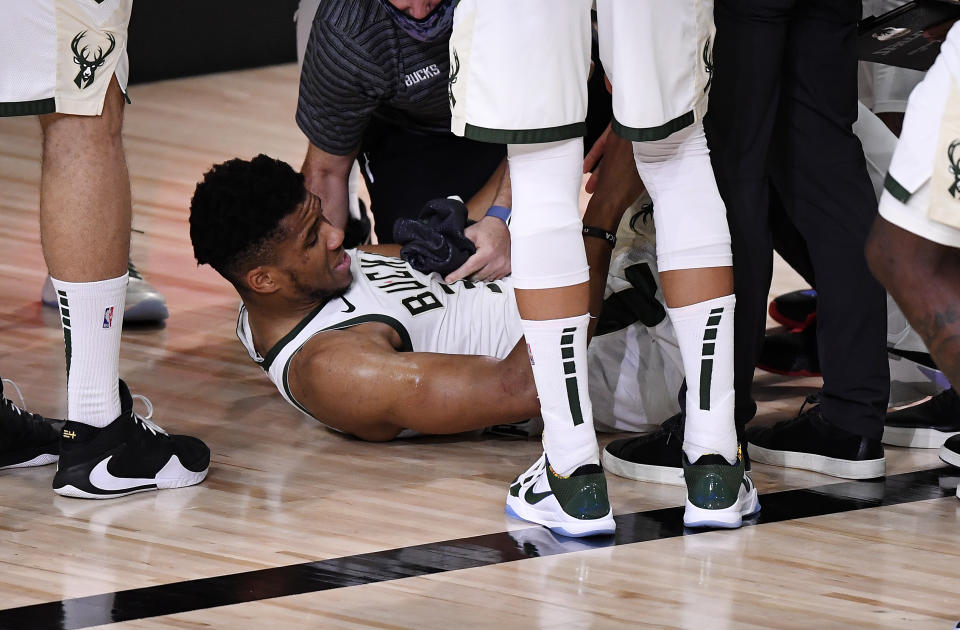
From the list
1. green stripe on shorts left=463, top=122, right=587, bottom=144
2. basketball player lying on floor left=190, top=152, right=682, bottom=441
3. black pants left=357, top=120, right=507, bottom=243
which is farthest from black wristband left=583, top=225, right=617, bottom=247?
black pants left=357, top=120, right=507, bottom=243

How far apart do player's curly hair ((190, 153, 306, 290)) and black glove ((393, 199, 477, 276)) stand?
331 millimetres

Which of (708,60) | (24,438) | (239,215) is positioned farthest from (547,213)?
(24,438)

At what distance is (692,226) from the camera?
220 centimetres

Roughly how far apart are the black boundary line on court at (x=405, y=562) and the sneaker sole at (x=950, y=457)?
0.26 ft

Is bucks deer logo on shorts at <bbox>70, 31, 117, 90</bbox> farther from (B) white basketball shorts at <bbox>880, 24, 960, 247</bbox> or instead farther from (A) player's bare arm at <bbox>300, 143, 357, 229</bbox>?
(B) white basketball shorts at <bbox>880, 24, 960, 247</bbox>

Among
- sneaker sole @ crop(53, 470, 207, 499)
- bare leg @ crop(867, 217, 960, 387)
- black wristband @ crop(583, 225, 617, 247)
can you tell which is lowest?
sneaker sole @ crop(53, 470, 207, 499)

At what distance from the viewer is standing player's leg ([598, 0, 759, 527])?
211 cm

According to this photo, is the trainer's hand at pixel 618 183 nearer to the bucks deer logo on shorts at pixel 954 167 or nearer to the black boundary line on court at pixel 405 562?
the black boundary line on court at pixel 405 562

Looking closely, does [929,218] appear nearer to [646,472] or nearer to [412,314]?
[646,472]

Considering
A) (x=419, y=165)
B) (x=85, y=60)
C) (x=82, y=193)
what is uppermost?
(x=85, y=60)

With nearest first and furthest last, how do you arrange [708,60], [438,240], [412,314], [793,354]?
[708,60] < [412,314] < [438,240] < [793,354]

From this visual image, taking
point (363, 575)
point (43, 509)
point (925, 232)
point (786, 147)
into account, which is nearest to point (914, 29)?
point (786, 147)

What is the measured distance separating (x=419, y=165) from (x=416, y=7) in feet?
2.04

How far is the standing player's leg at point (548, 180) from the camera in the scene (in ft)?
6.77
